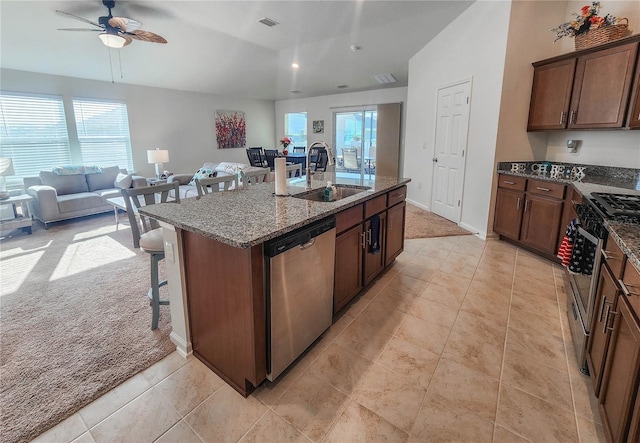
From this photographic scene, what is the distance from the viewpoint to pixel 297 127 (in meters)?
9.84

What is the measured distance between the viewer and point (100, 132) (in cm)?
598

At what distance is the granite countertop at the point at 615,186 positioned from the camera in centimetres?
122

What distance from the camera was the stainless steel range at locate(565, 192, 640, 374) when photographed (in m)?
1.63

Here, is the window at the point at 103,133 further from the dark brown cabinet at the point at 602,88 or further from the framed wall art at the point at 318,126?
the dark brown cabinet at the point at 602,88

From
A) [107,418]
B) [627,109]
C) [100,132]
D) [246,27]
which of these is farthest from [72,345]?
[100,132]

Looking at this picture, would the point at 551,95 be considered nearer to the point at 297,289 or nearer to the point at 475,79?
the point at 475,79

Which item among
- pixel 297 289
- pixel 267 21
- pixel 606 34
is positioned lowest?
pixel 297 289

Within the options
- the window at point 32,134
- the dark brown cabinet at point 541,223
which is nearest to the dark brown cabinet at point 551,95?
the dark brown cabinet at point 541,223

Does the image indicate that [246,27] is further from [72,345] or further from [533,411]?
[533,411]

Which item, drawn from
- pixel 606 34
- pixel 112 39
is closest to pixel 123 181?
pixel 112 39

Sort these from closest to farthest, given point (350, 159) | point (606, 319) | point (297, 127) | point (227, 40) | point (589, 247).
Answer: point (606, 319)
point (589, 247)
point (227, 40)
point (350, 159)
point (297, 127)

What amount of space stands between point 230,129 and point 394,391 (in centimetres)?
827

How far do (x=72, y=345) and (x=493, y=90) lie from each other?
4672 millimetres

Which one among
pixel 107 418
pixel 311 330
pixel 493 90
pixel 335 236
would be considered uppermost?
pixel 493 90
